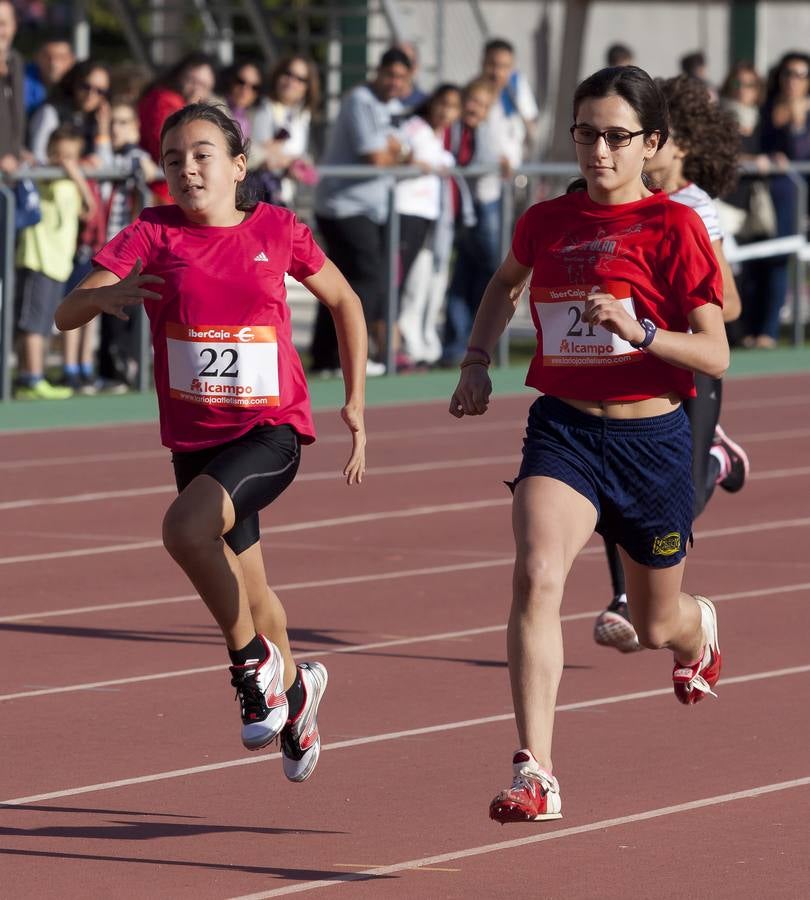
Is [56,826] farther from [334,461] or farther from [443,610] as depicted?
[334,461]

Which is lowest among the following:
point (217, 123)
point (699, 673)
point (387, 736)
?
point (387, 736)

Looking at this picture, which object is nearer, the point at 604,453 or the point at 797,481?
the point at 604,453

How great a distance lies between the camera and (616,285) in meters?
5.86

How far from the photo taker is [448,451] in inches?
521

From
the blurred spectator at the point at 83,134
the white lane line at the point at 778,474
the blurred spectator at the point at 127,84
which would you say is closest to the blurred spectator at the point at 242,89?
the blurred spectator at the point at 127,84

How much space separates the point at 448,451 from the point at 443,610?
4593 mm

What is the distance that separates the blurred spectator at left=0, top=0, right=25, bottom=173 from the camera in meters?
14.1

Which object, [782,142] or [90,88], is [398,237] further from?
[782,142]

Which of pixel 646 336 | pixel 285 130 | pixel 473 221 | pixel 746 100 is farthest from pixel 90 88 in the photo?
pixel 646 336

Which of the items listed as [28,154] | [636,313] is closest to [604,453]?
[636,313]

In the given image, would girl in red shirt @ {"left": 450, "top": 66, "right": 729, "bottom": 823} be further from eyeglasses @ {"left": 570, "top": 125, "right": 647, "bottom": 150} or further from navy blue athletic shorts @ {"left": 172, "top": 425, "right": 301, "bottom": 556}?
navy blue athletic shorts @ {"left": 172, "top": 425, "right": 301, "bottom": 556}

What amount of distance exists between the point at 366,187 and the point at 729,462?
7.44m

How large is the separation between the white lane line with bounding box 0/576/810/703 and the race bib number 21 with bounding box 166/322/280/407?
148cm

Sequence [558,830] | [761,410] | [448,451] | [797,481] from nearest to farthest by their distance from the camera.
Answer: [558,830] → [797,481] → [448,451] → [761,410]
